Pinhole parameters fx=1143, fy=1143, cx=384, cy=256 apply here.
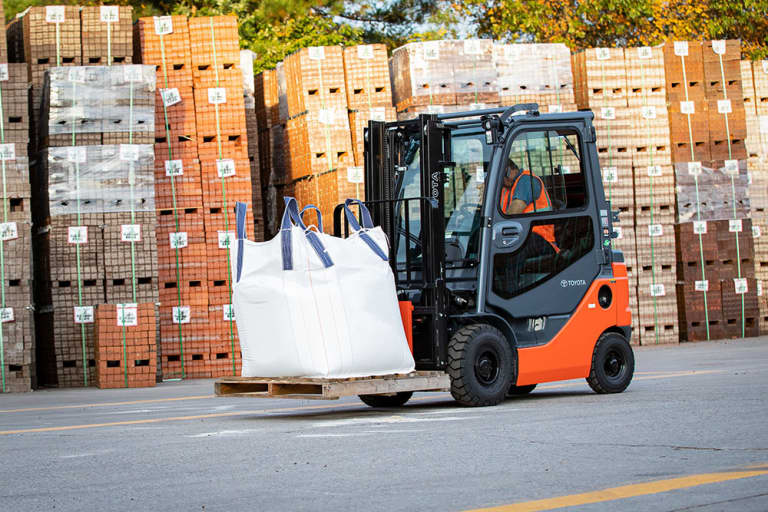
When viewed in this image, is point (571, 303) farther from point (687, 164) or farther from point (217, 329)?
point (687, 164)

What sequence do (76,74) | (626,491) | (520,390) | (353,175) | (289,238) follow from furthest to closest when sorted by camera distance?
(353,175)
(76,74)
(520,390)
(289,238)
(626,491)

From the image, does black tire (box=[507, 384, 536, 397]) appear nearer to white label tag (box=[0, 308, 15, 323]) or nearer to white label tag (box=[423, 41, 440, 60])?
white label tag (box=[0, 308, 15, 323])

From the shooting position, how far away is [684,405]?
7.92 metres

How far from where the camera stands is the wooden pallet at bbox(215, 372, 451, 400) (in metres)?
7.64

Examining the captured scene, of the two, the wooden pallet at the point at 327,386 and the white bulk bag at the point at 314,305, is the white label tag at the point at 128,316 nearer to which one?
the wooden pallet at the point at 327,386

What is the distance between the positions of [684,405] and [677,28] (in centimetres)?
2288

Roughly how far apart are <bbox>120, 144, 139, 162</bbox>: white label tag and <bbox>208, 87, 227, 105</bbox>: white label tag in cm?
148

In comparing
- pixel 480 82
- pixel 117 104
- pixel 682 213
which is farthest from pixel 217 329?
pixel 682 213

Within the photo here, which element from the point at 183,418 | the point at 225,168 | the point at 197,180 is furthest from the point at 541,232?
the point at 197,180

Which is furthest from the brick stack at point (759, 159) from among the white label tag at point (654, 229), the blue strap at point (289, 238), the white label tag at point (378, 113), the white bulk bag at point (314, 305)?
the blue strap at point (289, 238)

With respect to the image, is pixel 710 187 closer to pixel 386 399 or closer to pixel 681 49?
pixel 681 49

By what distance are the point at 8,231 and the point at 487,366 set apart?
7.43 meters

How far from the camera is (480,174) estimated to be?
897 centimetres

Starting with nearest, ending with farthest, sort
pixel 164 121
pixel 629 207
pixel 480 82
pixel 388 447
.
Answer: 1. pixel 388 447
2. pixel 164 121
3. pixel 480 82
4. pixel 629 207
